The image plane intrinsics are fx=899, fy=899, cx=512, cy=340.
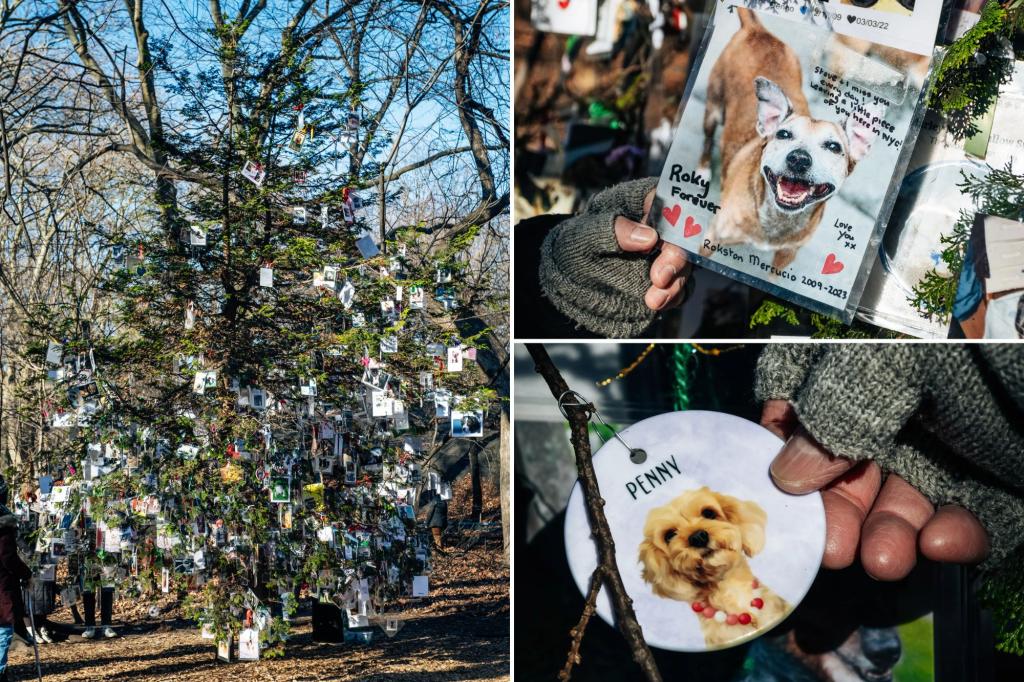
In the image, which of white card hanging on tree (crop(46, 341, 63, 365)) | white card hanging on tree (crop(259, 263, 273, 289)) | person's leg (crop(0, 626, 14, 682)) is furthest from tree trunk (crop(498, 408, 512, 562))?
person's leg (crop(0, 626, 14, 682))

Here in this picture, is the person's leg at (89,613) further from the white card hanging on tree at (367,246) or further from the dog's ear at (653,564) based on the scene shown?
the dog's ear at (653,564)

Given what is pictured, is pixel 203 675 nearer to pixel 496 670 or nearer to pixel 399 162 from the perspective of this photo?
pixel 496 670

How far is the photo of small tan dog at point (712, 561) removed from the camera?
1397 mm

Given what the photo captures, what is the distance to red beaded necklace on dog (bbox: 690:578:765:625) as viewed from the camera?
A: 1396 mm

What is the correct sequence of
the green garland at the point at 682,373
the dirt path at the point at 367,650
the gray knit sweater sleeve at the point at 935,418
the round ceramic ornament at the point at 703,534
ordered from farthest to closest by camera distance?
the dirt path at the point at 367,650 → the green garland at the point at 682,373 → the round ceramic ornament at the point at 703,534 → the gray knit sweater sleeve at the point at 935,418

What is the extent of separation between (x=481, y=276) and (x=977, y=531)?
4.85 ft

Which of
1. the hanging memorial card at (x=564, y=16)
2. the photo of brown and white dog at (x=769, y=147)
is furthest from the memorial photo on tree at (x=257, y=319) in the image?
the photo of brown and white dog at (x=769, y=147)

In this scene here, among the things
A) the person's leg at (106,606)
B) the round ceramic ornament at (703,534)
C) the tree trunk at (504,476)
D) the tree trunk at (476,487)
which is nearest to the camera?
the round ceramic ornament at (703,534)

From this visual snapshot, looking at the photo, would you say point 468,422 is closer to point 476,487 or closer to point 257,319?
point 476,487

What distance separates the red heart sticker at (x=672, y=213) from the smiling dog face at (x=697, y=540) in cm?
49

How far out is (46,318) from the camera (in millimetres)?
2430

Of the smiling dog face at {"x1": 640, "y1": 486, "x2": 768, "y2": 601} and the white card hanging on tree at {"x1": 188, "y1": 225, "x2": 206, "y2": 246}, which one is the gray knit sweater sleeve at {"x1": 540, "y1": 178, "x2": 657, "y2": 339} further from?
the white card hanging on tree at {"x1": 188, "y1": 225, "x2": 206, "y2": 246}

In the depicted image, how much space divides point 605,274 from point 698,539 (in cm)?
50

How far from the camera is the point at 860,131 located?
1.57 meters
